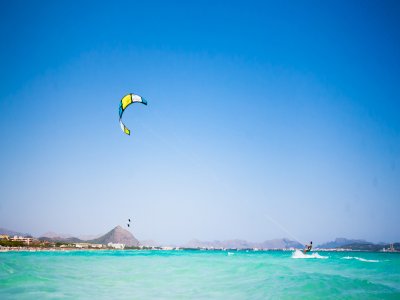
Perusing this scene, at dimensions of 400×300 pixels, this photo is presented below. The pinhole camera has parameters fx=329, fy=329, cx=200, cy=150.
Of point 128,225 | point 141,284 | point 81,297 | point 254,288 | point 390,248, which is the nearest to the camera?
point 81,297

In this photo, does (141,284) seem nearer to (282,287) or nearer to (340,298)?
(282,287)

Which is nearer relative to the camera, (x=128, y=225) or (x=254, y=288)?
(x=254, y=288)

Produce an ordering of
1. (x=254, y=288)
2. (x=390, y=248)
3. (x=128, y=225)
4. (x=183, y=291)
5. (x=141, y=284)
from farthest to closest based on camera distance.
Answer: (x=390, y=248) < (x=128, y=225) < (x=141, y=284) < (x=254, y=288) < (x=183, y=291)

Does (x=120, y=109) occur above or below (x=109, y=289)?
above

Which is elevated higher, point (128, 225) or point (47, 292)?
point (128, 225)

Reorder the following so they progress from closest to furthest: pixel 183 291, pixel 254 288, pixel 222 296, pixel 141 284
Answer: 1. pixel 222 296
2. pixel 183 291
3. pixel 254 288
4. pixel 141 284

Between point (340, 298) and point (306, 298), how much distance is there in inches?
47.4

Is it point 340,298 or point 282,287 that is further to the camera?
point 282,287

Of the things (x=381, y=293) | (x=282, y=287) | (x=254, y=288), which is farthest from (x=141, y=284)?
(x=381, y=293)

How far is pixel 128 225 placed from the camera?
70.0 feet

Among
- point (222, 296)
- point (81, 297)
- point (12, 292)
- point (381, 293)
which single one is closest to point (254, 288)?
point (222, 296)

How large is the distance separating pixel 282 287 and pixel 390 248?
713 ft

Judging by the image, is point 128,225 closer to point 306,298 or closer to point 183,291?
point 183,291

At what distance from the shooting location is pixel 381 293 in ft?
41.8
